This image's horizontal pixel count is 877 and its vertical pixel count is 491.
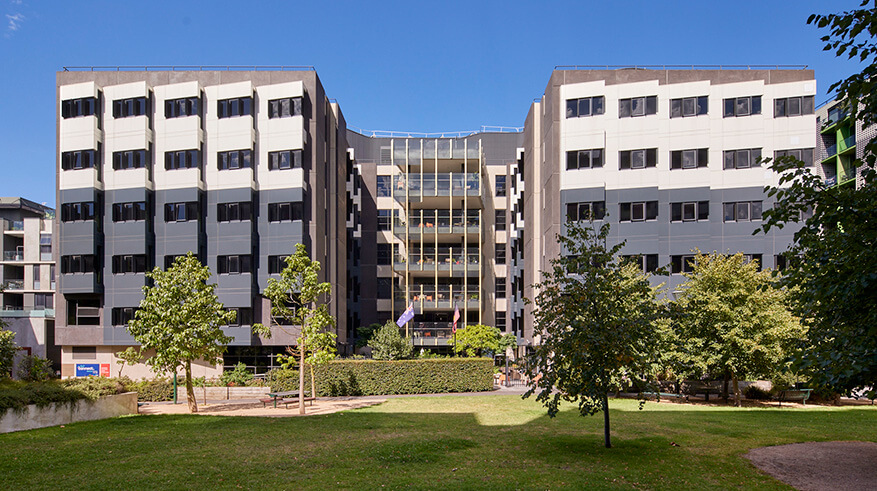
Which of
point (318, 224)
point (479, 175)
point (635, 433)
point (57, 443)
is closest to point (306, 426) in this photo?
point (57, 443)

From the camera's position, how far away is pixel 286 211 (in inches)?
1789

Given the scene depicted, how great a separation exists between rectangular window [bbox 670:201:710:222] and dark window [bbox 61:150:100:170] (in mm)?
41907

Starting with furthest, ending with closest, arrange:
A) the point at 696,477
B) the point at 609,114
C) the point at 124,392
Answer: the point at 609,114, the point at 124,392, the point at 696,477

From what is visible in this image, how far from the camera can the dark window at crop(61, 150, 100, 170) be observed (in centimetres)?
4662

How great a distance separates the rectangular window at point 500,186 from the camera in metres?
69.1

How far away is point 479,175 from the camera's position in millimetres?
60281

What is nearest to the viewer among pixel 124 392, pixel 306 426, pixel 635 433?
pixel 635 433

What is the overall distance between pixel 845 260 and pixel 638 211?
3467cm

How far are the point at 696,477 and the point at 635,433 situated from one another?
6.68 metres

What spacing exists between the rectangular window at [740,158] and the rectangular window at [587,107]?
30.5 ft

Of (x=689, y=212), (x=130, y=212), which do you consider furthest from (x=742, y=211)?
(x=130, y=212)

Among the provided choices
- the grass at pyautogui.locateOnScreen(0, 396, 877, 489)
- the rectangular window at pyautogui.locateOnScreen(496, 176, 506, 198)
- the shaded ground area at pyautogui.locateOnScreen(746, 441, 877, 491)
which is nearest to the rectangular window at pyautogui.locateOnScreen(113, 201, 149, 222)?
the grass at pyautogui.locateOnScreen(0, 396, 877, 489)

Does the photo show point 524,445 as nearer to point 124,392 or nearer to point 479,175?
point 124,392

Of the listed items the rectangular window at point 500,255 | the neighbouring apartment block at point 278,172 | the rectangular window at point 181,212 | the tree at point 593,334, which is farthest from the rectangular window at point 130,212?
the tree at point 593,334
